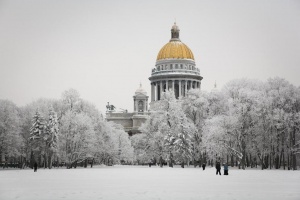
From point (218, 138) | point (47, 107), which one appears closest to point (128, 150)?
point (47, 107)

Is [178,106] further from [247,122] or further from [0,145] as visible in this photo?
[0,145]

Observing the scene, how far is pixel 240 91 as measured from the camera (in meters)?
59.5

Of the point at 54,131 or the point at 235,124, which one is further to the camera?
the point at 54,131

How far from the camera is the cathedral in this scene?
15375cm

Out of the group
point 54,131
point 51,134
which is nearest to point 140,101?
point 54,131

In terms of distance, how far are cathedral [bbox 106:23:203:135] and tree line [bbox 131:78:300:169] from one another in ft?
256

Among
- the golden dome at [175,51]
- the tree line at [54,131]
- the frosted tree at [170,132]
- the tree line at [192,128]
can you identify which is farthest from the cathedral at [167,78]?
the frosted tree at [170,132]

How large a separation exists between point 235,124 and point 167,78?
96.3 metres

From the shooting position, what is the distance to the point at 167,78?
153875 mm

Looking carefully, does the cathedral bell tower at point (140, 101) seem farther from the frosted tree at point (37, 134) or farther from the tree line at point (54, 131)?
the frosted tree at point (37, 134)

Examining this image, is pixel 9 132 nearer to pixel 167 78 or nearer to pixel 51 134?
pixel 51 134

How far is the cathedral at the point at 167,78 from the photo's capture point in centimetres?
15375

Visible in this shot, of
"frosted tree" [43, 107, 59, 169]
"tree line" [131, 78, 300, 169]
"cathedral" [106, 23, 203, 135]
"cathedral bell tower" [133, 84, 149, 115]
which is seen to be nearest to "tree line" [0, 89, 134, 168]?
"frosted tree" [43, 107, 59, 169]

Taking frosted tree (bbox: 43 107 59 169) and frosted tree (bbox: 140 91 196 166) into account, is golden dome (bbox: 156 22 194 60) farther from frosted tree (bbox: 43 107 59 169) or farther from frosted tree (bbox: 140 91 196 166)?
frosted tree (bbox: 43 107 59 169)
